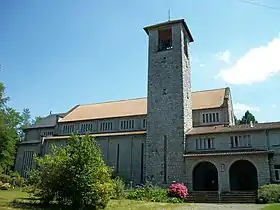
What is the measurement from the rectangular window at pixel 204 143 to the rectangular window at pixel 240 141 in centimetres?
232

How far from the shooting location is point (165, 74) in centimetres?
4081

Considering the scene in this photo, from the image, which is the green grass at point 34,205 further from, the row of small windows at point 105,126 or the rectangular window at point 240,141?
the row of small windows at point 105,126

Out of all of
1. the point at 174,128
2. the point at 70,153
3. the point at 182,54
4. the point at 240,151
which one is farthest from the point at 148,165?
the point at 70,153

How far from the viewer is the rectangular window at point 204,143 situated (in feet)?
120

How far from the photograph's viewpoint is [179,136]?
Result: 124 feet

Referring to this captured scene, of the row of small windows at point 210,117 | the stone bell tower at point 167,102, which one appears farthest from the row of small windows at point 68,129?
the row of small windows at point 210,117

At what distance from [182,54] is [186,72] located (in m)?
2.54

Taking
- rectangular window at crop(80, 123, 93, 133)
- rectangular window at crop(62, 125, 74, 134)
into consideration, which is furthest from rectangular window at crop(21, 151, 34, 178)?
rectangular window at crop(80, 123, 93, 133)

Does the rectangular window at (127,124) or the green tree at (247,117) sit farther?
the green tree at (247,117)

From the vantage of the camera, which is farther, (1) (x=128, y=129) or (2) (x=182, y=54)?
(1) (x=128, y=129)

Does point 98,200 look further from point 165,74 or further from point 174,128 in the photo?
point 165,74

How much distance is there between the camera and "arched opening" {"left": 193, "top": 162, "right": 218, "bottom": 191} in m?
37.8

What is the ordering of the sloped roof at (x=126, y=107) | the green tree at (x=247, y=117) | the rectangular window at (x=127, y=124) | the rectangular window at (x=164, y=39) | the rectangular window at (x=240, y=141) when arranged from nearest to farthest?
1. the rectangular window at (x=240, y=141)
2. the rectangular window at (x=164, y=39)
3. the sloped roof at (x=126, y=107)
4. the rectangular window at (x=127, y=124)
5. the green tree at (x=247, y=117)

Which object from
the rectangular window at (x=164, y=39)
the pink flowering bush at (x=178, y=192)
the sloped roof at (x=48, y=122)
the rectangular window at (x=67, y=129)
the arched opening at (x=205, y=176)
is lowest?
the pink flowering bush at (x=178, y=192)
